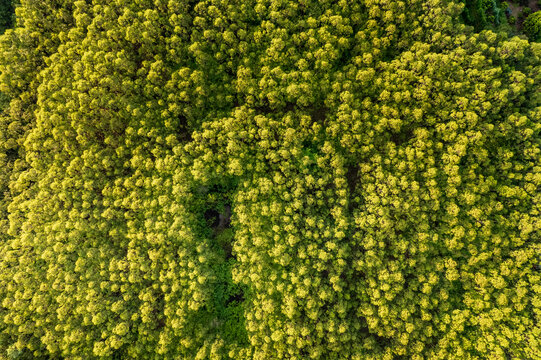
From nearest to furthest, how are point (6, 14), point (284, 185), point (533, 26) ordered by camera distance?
1. point (284, 185)
2. point (533, 26)
3. point (6, 14)

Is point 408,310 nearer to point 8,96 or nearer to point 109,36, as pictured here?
point 109,36

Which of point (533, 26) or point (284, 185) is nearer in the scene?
point (284, 185)

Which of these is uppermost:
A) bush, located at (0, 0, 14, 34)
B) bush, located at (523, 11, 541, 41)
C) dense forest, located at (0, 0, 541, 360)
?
bush, located at (0, 0, 14, 34)

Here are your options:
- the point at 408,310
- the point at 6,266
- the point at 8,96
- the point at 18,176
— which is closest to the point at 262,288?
the point at 408,310

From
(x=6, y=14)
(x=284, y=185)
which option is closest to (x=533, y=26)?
(x=284, y=185)

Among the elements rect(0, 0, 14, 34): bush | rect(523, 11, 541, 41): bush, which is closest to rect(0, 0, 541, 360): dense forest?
rect(523, 11, 541, 41): bush

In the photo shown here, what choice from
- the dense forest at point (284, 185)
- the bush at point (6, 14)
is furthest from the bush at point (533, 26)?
the bush at point (6, 14)

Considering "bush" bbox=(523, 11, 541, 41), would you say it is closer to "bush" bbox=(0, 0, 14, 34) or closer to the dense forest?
the dense forest

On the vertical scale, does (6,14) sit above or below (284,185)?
above

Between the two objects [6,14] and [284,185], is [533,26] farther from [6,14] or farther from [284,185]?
[6,14]
